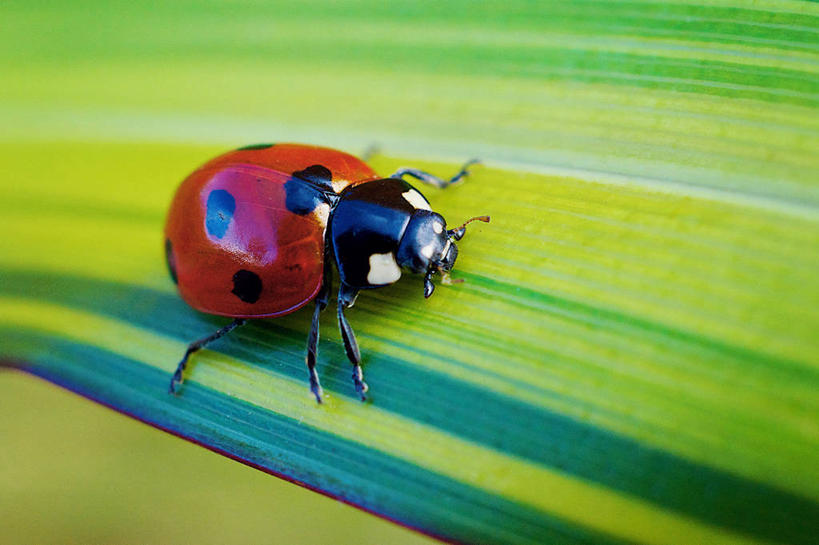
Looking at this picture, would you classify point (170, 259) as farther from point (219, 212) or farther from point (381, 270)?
point (381, 270)

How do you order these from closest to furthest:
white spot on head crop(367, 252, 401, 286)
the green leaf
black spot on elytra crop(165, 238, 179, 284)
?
the green leaf, white spot on head crop(367, 252, 401, 286), black spot on elytra crop(165, 238, 179, 284)

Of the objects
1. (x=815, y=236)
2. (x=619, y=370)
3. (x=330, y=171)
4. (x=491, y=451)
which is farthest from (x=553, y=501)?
(x=330, y=171)

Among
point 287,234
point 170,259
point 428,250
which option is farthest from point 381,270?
point 170,259

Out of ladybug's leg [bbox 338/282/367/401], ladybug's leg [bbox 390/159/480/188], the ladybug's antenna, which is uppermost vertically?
ladybug's leg [bbox 390/159/480/188]

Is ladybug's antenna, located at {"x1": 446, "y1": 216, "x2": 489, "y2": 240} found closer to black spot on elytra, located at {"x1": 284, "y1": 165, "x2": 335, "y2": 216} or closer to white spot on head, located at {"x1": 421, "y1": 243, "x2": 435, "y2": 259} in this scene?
white spot on head, located at {"x1": 421, "y1": 243, "x2": 435, "y2": 259}

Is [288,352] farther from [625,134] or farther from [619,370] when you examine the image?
[625,134]

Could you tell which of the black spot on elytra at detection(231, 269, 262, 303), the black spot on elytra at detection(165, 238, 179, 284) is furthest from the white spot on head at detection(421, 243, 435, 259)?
the black spot on elytra at detection(165, 238, 179, 284)
